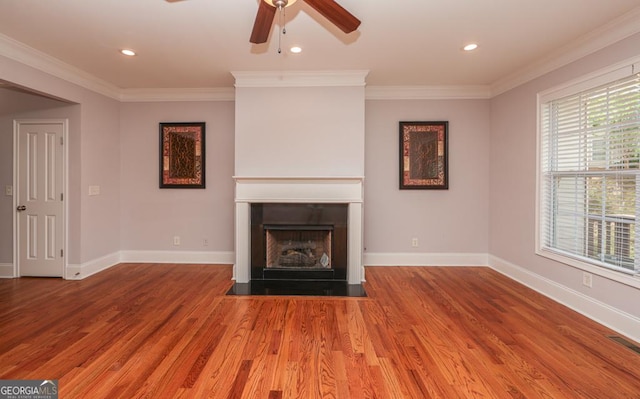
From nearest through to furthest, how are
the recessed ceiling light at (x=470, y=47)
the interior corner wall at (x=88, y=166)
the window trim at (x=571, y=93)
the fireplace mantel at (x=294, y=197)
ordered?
the window trim at (x=571, y=93) → the recessed ceiling light at (x=470, y=47) → the fireplace mantel at (x=294, y=197) → the interior corner wall at (x=88, y=166)

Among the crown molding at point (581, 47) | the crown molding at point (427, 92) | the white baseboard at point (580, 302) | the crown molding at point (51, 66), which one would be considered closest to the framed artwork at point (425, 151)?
the crown molding at point (427, 92)

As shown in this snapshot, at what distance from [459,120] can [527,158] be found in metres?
1.13

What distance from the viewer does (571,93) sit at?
10.3 feet

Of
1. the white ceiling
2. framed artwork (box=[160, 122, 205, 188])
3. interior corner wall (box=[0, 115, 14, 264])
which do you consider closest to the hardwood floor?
interior corner wall (box=[0, 115, 14, 264])

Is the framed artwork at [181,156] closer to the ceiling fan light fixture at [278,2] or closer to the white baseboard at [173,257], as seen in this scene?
the white baseboard at [173,257]

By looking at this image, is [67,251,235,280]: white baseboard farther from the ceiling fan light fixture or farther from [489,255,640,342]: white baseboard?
[489,255,640,342]: white baseboard

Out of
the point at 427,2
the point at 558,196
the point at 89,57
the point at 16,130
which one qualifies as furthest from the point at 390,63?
the point at 16,130

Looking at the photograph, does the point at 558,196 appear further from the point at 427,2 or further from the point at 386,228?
the point at 427,2

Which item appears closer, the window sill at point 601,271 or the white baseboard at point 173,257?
the window sill at point 601,271

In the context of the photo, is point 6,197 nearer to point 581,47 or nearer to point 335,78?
point 335,78

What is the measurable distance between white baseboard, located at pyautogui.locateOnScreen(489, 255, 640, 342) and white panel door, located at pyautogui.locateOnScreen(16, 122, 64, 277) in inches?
233

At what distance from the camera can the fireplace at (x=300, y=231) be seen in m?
3.88

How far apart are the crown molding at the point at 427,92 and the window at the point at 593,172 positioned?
A: 3.51 feet

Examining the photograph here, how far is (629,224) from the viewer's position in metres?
2.63
